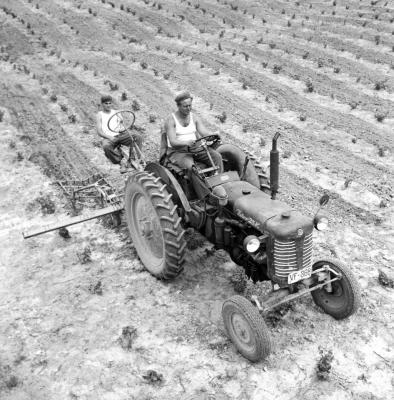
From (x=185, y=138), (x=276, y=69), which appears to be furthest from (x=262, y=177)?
(x=276, y=69)

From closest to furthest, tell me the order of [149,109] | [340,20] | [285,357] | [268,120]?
[285,357], [268,120], [149,109], [340,20]

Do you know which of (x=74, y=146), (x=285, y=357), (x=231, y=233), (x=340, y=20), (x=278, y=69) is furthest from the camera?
(x=340, y=20)

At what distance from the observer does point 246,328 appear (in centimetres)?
453

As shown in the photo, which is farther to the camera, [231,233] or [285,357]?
[231,233]

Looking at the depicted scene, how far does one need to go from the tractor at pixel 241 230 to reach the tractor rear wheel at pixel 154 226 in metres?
0.01

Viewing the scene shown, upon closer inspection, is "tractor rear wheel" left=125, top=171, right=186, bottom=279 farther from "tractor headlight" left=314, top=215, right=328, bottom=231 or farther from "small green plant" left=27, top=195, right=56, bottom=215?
"small green plant" left=27, top=195, right=56, bottom=215

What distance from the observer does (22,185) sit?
8.34 m

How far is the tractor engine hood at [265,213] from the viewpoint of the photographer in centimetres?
457

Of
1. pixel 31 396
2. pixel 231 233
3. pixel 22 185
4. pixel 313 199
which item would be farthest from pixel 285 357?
pixel 22 185

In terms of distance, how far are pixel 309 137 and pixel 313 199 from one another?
2.61 meters

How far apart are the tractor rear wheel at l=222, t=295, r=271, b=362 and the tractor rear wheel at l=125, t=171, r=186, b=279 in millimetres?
1007

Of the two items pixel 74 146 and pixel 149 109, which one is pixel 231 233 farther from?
pixel 149 109

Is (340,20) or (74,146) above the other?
(340,20)

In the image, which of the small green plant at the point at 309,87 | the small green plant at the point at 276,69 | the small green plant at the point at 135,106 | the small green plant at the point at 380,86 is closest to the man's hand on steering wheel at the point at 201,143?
the small green plant at the point at 135,106
